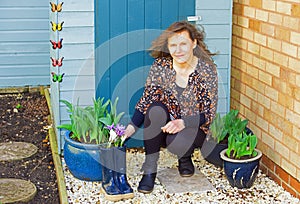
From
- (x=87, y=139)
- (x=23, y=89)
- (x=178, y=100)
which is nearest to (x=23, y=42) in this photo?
(x=23, y=89)

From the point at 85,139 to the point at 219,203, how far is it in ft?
3.64

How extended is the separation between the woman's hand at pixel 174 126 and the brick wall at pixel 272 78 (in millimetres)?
715

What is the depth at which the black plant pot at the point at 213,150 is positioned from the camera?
4.83 m

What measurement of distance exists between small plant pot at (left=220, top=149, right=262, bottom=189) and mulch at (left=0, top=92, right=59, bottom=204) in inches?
49.9

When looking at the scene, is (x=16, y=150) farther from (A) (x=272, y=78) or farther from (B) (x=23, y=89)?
(A) (x=272, y=78)

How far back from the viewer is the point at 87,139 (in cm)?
474

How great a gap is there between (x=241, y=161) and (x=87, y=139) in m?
1.16

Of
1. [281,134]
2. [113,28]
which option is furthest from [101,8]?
[281,134]

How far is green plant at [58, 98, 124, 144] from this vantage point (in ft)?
15.2

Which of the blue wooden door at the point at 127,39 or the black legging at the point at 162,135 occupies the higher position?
the blue wooden door at the point at 127,39

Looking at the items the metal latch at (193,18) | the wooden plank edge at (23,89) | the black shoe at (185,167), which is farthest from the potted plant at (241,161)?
the wooden plank edge at (23,89)

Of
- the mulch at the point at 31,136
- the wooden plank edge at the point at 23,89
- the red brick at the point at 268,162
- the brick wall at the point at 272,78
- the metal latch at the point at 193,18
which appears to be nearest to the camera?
the brick wall at the point at 272,78

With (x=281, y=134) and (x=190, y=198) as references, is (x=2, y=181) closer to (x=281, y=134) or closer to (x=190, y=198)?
(x=190, y=198)

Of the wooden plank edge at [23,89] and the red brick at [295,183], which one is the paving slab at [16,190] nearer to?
the red brick at [295,183]
